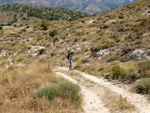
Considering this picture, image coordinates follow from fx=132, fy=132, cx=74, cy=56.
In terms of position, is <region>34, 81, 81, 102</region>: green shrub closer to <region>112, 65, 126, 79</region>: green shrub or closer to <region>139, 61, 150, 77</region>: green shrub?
<region>112, 65, 126, 79</region>: green shrub

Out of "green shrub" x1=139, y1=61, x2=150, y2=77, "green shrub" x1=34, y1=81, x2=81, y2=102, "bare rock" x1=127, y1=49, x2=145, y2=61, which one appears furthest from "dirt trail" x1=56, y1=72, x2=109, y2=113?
"bare rock" x1=127, y1=49, x2=145, y2=61

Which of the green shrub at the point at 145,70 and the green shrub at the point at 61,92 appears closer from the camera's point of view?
the green shrub at the point at 61,92

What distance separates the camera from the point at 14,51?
2686 centimetres

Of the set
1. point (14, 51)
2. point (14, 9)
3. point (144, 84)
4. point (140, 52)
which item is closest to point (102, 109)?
point (144, 84)

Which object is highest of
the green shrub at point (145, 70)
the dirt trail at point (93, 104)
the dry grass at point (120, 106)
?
the green shrub at point (145, 70)

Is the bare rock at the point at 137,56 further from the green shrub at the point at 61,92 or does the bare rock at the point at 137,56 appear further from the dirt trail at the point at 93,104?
the green shrub at the point at 61,92

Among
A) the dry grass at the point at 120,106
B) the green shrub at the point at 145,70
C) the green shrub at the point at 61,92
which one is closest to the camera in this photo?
the dry grass at the point at 120,106

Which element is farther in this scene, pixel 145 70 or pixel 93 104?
pixel 145 70

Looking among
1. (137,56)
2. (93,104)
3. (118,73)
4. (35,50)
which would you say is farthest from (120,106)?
(35,50)

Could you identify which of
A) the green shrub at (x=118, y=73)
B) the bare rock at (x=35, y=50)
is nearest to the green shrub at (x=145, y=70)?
the green shrub at (x=118, y=73)

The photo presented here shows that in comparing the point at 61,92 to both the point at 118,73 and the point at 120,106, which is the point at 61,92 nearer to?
the point at 120,106

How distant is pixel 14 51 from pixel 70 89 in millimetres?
25268

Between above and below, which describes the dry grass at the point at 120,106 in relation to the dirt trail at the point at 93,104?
above

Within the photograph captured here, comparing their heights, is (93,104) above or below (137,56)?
below
